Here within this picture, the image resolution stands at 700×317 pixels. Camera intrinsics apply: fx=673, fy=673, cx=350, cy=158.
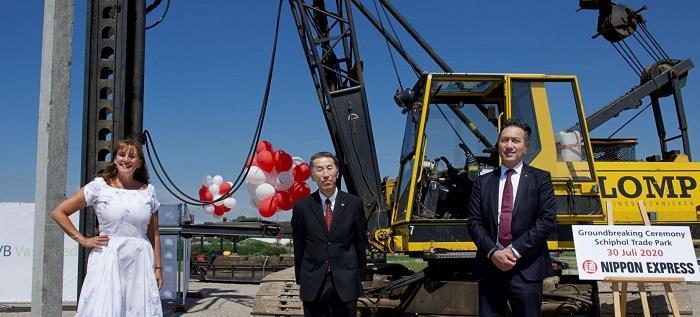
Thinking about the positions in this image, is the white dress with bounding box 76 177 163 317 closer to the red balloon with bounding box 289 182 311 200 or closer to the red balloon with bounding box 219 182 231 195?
the red balloon with bounding box 289 182 311 200

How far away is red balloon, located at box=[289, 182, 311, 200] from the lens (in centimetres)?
1616

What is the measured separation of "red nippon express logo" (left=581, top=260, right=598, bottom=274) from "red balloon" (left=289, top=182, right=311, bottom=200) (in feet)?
37.0

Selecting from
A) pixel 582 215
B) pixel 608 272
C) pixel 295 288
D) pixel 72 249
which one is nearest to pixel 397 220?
pixel 295 288

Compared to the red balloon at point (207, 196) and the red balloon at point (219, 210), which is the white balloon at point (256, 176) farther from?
the red balloon at point (219, 210)

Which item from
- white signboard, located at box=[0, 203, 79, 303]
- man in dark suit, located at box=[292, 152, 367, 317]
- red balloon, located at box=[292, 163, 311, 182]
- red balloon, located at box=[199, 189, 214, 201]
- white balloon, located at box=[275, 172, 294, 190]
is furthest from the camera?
red balloon, located at box=[199, 189, 214, 201]

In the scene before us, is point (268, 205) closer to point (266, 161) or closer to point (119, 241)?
point (266, 161)

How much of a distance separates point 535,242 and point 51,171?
3165mm

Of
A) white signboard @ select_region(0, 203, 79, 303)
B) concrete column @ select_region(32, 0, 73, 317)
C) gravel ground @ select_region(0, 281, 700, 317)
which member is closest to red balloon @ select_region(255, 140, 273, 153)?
gravel ground @ select_region(0, 281, 700, 317)

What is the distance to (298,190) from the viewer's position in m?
16.3

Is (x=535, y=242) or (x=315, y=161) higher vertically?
(x=315, y=161)

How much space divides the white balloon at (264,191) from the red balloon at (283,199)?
170 mm

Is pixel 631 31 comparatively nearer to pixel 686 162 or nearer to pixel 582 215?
pixel 686 162

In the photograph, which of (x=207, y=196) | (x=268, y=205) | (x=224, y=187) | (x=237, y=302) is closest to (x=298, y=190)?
(x=268, y=205)

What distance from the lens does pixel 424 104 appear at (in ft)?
21.7
